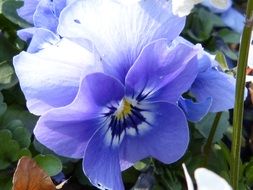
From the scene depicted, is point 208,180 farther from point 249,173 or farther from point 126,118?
point 249,173

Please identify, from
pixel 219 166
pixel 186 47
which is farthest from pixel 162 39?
pixel 219 166

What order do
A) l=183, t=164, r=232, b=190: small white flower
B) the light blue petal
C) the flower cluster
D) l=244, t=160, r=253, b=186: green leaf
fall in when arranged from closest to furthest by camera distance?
1. l=183, t=164, r=232, b=190: small white flower
2. the flower cluster
3. l=244, t=160, r=253, b=186: green leaf
4. the light blue petal

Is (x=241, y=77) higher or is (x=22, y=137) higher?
(x=241, y=77)

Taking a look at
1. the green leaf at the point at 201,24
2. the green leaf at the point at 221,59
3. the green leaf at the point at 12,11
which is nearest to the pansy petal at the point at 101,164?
the green leaf at the point at 221,59

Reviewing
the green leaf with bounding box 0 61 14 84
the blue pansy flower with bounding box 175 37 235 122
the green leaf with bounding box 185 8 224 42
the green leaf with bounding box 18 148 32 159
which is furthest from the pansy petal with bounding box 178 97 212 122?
the green leaf with bounding box 185 8 224 42

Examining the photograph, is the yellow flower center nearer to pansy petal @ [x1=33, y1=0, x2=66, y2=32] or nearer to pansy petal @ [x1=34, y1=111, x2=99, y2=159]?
pansy petal @ [x1=34, y1=111, x2=99, y2=159]

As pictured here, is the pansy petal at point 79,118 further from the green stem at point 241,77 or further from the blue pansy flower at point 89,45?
the green stem at point 241,77

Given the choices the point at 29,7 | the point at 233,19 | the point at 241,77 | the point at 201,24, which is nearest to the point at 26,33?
the point at 29,7

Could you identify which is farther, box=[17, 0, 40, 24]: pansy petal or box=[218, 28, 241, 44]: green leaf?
box=[218, 28, 241, 44]: green leaf
